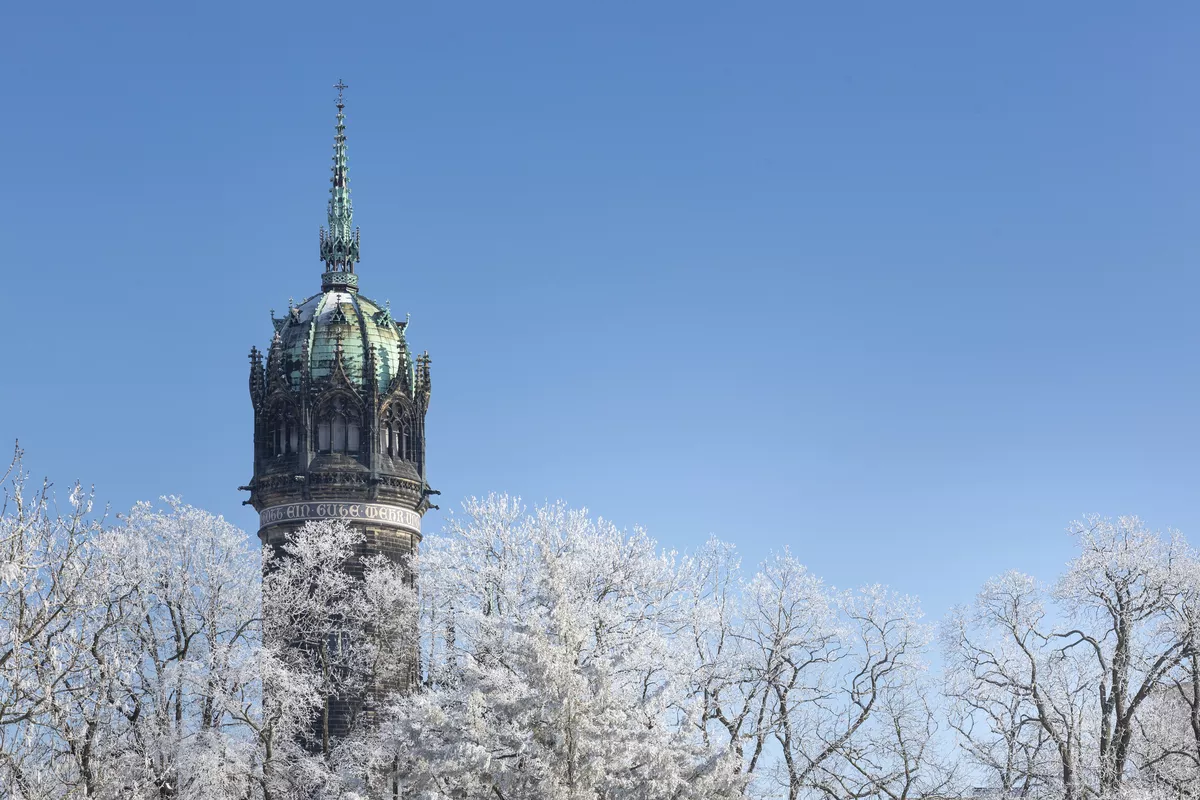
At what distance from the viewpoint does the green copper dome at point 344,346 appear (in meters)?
82.8

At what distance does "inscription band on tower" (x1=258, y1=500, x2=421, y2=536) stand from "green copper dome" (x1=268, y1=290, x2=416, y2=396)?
5.43m

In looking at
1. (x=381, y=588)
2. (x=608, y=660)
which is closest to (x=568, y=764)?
(x=608, y=660)

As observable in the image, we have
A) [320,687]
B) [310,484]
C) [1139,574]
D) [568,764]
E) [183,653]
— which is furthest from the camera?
[310,484]

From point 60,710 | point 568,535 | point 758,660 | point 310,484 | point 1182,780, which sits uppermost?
point 310,484

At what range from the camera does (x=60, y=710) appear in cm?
3102

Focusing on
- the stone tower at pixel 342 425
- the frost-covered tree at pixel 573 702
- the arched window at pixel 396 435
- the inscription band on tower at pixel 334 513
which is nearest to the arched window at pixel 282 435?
the stone tower at pixel 342 425

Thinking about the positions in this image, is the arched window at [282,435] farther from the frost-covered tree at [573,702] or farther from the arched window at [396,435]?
the frost-covered tree at [573,702]

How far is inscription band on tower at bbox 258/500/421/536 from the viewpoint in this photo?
80.1 metres

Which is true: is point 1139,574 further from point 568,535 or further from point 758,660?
point 568,535

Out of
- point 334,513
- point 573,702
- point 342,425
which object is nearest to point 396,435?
point 342,425

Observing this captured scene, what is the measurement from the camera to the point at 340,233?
8800 centimetres

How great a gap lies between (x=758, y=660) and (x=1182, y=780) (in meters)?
14.5

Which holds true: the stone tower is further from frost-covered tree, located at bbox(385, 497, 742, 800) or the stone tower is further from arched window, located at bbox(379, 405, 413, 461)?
frost-covered tree, located at bbox(385, 497, 742, 800)

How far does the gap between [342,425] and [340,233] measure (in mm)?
10608
